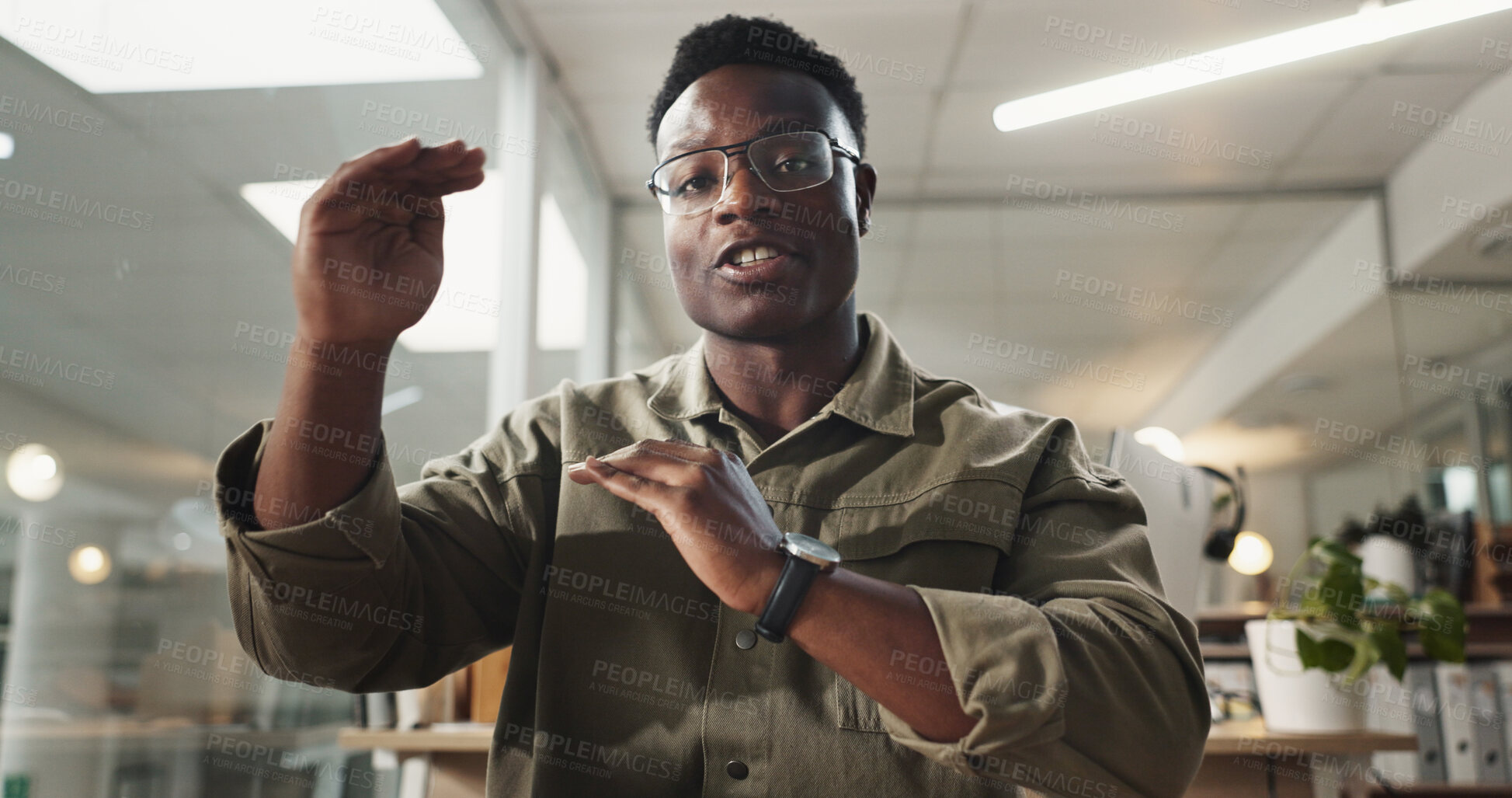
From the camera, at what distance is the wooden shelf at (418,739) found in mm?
1745

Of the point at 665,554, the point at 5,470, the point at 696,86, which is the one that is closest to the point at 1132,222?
the point at 696,86

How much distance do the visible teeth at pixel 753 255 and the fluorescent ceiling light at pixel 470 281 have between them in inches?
50.9

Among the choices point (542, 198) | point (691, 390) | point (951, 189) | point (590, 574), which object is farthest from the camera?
point (951, 189)

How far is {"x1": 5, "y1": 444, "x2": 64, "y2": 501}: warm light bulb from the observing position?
1.14 m

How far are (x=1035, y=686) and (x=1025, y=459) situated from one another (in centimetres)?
32

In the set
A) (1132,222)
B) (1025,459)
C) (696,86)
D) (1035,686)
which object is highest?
(1132,222)

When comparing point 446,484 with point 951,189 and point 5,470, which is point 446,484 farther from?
point 951,189

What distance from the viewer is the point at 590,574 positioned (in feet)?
3.44

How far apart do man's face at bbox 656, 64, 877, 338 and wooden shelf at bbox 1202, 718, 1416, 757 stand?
1170mm
